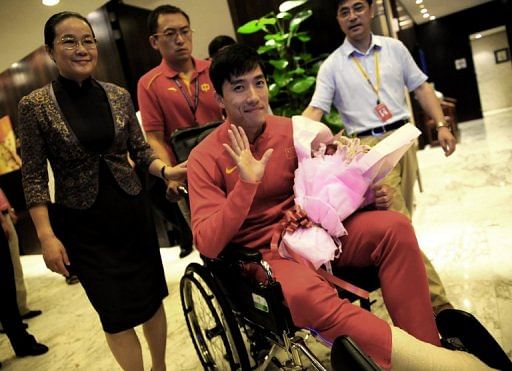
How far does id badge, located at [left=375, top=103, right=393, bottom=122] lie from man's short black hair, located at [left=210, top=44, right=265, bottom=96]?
2.91ft

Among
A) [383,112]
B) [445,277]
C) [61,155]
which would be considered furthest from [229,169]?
[445,277]

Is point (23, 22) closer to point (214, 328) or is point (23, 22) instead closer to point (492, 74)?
point (214, 328)

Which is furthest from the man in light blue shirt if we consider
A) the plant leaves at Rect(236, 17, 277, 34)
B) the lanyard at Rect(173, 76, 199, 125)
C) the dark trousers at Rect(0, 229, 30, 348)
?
the dark trousers at Rect(0, 229, 30, 348)

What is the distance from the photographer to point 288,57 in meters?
3.47

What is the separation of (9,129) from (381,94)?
11.6 feet

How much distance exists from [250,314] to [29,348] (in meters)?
2.00

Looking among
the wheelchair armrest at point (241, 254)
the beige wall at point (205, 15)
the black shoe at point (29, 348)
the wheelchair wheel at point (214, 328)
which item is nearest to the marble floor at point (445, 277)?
the black shoe at point (29, 348)

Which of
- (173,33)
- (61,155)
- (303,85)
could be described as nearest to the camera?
(61,155)

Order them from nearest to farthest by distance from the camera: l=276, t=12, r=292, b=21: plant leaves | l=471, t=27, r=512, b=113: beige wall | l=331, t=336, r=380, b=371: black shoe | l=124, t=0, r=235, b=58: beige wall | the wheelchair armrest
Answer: l=331, t=336, r=380, b=371: black shoe → the wheelchair armrest → l=124, t=0, r=235, b=58: beige wall → l=276, t=12, r=292, b=21: plant leaves → l=471, t=27, r=512, b=113: beige wall

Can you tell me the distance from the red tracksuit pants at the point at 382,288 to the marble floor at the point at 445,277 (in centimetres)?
61

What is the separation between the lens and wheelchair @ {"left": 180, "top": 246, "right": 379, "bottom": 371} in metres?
1.06

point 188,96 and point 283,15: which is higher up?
point 283,15

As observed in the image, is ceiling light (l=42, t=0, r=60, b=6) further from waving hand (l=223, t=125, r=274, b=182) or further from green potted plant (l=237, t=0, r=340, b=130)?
green potted plant (l=237, t=0, r=340, b=130)

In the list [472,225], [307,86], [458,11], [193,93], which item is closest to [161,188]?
[193,93]
